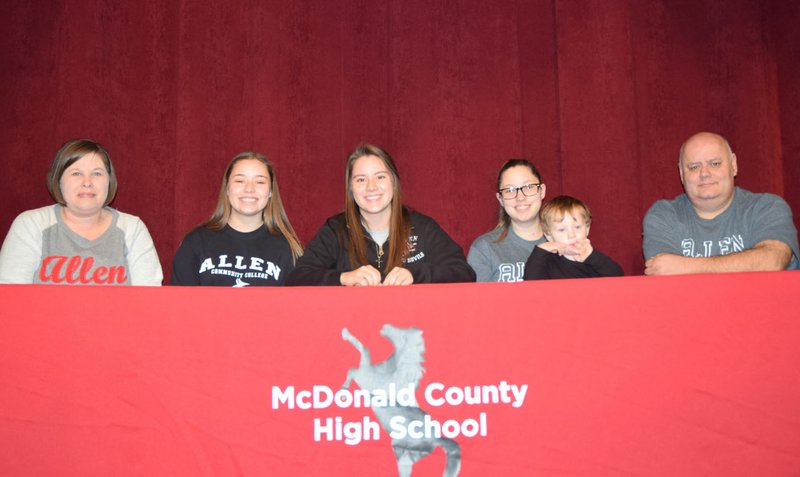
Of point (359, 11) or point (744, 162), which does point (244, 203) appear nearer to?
point (359, 11)

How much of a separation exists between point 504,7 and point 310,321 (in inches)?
110

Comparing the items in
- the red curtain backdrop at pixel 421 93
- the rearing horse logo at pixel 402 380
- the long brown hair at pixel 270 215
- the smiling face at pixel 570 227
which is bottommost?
the rearing horse logo at pixel 402 380

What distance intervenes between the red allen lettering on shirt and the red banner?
1121mm

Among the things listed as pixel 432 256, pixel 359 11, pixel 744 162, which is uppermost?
pixel 359 11

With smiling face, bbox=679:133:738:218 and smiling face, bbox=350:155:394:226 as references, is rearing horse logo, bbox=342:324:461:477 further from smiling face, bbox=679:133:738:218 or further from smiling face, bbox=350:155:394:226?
smiling face, bbox=679:133:738:218

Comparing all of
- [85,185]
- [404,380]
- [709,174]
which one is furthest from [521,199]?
[85,185]

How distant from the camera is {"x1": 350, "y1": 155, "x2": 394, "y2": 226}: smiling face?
2650 millimetres

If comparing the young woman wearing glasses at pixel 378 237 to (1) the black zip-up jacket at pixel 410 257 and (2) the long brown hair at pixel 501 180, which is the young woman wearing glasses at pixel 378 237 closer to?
(1) the black zip-up jacket at pixel 410 257

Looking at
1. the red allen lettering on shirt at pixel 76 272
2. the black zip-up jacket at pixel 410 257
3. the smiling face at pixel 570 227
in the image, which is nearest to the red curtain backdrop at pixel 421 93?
the red allen lettering on shirt at pixel 76 272

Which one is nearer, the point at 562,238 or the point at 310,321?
the point at 310,321

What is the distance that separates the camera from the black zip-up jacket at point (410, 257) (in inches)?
94.0

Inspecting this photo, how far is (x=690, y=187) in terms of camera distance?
9.47ft

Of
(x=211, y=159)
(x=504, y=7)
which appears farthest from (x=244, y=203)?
(x=504, y=7)

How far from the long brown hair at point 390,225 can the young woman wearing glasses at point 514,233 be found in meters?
0.43
